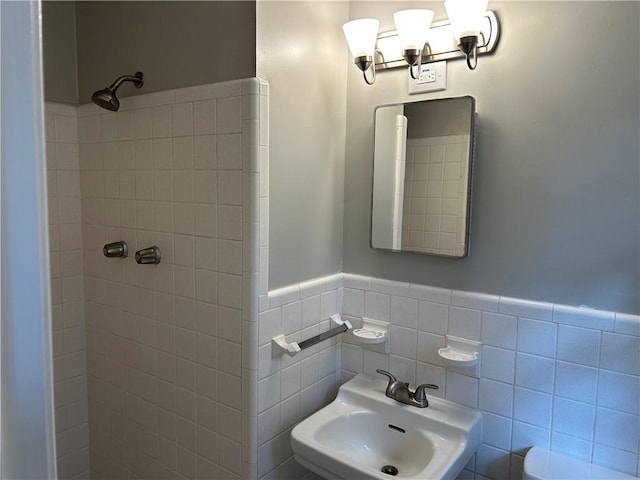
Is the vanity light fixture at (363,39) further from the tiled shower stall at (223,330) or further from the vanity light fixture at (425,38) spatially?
the tiled shower stall at (223,330)

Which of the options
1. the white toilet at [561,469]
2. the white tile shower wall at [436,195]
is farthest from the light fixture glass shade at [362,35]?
the white toilet at [561,469]

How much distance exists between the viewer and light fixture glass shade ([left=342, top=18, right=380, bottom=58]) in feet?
5.36

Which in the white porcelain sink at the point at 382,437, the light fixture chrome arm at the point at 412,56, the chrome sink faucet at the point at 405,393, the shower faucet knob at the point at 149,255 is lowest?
the white porcelain sink at the point at 382,437

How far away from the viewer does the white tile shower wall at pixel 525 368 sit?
1.40 m

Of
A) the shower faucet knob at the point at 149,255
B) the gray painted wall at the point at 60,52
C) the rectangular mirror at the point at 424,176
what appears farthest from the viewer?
the gray painted wall at the point at 60,52

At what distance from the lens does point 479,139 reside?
1.60 meters

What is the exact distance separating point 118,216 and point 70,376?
29.5 inches

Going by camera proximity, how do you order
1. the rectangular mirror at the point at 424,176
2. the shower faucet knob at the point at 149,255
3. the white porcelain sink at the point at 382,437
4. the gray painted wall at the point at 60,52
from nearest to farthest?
the white porcelain sink at the point at 382,437 → the rectangular mirror at the point at 424,176 → the shower faucet knob at the point at 149,255 → the gray painted wall at the point at 60,52

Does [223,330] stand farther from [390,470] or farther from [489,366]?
[489,366]

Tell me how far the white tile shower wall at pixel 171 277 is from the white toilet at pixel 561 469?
917mm

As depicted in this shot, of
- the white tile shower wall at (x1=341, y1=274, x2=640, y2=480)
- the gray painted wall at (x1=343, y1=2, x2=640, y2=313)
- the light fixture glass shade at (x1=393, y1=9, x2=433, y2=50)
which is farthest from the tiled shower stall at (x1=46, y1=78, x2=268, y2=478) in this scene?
the gray painted wall at (x1=343, y1=2, x2=640, y2=313)

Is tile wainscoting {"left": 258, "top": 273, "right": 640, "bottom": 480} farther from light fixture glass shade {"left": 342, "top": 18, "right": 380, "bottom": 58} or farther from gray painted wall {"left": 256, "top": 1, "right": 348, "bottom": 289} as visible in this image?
light fixture glass shade {"left": 342, "top": 18, "right": 380, "bottom": 58}

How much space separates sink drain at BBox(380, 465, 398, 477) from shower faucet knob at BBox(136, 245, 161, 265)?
1.07m

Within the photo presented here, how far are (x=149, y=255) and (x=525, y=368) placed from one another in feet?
4.37
